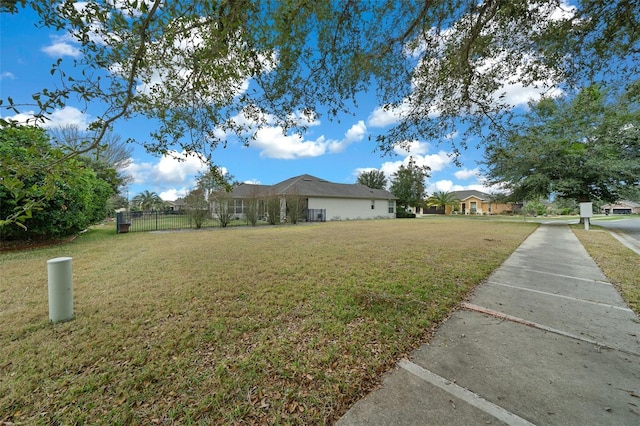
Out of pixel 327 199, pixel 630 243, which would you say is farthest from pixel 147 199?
pixel 630 243

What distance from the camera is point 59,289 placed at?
3252mm

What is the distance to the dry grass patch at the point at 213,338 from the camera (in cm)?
193

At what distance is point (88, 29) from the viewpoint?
2.47m

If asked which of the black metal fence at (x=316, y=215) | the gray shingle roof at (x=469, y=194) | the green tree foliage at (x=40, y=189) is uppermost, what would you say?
the gray shingle roof at (x=469, y=194)

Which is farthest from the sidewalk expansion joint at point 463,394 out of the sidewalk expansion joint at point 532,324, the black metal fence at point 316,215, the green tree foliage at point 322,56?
the black metal fence at point 316,215

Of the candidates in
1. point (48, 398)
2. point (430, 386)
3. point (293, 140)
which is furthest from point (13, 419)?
point (293, 140)

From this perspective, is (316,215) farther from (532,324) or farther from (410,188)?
(532,324)

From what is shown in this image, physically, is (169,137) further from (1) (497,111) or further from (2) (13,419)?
(1) (497,111)

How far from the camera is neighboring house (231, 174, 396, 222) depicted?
2333cm

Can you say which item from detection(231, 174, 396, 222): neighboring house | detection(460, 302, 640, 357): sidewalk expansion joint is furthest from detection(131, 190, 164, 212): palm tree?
detection(460, 302, 640, 357): sidewalk expansion joint

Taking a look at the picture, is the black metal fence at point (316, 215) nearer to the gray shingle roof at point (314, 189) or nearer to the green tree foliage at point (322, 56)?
the gray shingle roof at point (314, 189)

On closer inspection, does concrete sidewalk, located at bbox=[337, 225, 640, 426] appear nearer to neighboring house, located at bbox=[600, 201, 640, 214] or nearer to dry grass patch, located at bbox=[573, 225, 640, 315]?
dry grass patch, located at bbox=[573, 225, 640, 315]

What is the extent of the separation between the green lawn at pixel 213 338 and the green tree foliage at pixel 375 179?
43.6m

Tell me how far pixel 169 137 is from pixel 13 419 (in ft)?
9.11
